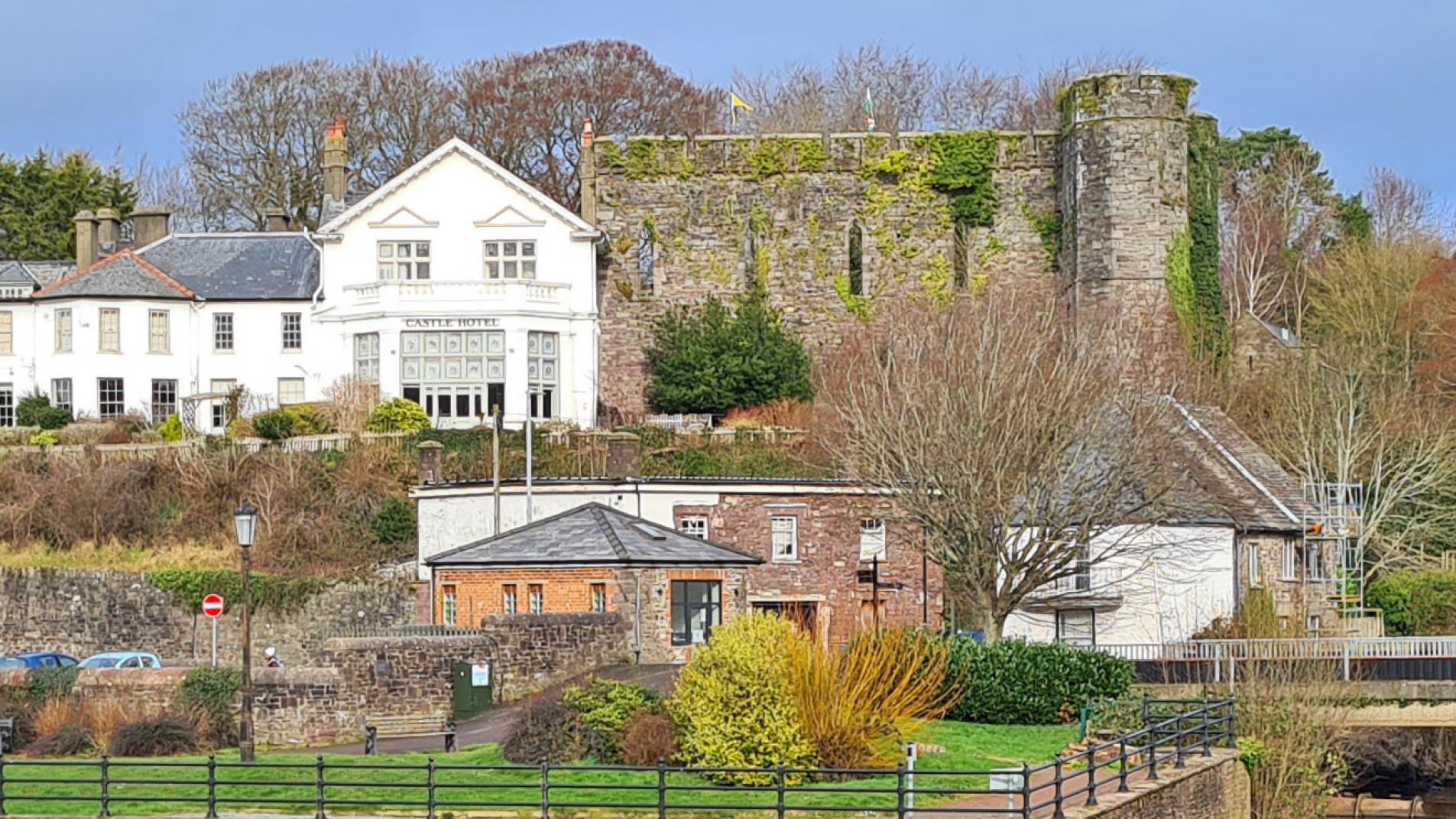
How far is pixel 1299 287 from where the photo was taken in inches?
2997

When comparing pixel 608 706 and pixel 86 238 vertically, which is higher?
pixel 86 238

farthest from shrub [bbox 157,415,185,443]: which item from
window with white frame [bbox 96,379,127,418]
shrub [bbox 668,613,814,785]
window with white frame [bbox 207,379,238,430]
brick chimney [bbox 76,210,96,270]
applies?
shrub [bbox 668,613,814,785]

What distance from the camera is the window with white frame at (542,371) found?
5975 cm

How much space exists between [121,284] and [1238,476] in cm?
2843

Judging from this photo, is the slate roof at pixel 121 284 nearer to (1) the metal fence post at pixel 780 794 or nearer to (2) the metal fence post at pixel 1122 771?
(2) the metal fence post at pixel 1122 771

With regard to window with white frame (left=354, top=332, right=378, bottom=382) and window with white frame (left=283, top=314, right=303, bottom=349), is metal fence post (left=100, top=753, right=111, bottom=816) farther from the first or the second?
window with white frame (left=283, top=314, right=303, bottom=349)

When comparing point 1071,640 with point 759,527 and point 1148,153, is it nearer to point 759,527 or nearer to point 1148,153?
point 759,527

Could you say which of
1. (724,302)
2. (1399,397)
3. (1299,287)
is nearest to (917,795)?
(1399,397)

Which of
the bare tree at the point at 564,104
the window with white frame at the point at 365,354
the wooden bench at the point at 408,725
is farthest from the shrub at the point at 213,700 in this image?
the bare tree at the point at 564,104

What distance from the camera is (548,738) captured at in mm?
29188

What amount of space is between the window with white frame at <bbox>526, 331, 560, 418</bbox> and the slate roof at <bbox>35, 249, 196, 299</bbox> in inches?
353

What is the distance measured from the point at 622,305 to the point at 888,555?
18.6 metres

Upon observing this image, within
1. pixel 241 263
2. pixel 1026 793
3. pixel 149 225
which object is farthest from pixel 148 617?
pixel 1026 793

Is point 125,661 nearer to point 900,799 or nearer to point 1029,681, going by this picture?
point 1029,681
